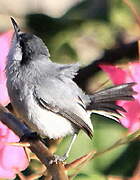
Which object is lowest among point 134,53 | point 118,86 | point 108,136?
point 108,136

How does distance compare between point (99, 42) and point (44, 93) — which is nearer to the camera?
point (44, 93)

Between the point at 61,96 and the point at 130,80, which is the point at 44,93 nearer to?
the point at 61,96

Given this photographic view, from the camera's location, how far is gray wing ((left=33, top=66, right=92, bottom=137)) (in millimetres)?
1150

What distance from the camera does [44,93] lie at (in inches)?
45.7

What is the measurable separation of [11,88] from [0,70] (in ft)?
0.14

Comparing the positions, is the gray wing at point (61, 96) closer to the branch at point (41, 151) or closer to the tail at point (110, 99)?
the tail at point (110, 99)

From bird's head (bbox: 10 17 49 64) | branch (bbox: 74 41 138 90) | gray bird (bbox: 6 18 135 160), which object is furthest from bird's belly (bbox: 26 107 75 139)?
branch (bbox: 74 41 138 90)

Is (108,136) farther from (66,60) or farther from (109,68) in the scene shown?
(109,68)

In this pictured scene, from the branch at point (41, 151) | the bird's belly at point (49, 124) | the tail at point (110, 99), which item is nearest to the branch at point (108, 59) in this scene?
the tail at point (110, 99)

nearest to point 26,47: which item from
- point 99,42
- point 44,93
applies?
point 44,93

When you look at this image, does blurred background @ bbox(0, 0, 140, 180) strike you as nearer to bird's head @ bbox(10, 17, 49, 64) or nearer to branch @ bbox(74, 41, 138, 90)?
Answer: branch @ bbox(74, 41, 138, 90)

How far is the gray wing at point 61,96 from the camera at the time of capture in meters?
1.15

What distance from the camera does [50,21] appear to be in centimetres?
154

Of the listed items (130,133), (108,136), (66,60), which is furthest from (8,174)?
(66,60)
